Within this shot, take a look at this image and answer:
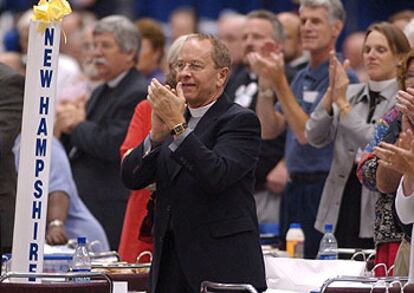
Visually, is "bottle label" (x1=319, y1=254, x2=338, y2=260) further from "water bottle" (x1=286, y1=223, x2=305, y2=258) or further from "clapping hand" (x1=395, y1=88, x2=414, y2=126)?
"clapping hand" (x1=395, y1=88, x2=414, y2=126)

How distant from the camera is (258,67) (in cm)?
917

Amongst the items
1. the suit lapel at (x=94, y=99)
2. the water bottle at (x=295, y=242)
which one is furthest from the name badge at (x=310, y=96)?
the suit lapel at (x=94, y=99)

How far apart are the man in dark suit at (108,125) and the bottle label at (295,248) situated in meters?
1.80

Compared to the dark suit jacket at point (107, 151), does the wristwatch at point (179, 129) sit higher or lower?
higher

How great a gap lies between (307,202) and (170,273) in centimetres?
304

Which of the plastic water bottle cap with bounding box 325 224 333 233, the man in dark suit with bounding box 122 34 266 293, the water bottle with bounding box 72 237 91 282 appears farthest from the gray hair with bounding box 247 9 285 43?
the man in dark suit with bounding box 122 34 266 293

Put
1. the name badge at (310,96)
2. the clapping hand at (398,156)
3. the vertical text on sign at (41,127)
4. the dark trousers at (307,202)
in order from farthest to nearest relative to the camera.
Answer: the name badge at (310,96)
the dark trousers at (307,202)
the vertical text on sign at (41,127)
the clapping hand at (398,156)

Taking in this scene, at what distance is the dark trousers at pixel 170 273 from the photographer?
633 cm

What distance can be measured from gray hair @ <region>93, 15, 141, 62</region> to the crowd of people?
1cm

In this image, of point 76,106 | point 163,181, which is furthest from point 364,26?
point 163,181

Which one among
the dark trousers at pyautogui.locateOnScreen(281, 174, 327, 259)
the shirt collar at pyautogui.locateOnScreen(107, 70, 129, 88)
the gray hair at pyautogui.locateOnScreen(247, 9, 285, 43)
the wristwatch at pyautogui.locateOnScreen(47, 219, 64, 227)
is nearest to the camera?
the wristwatch at pyautogui.locateOnScreen(47, 219, 64, 227)

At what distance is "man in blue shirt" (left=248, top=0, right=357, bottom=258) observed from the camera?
9.09m

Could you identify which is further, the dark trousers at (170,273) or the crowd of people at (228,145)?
the dark trousers at (170,273)

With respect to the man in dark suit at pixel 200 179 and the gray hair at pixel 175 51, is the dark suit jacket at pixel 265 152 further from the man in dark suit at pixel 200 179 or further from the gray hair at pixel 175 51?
the man in dark suit at pixel 200 179
